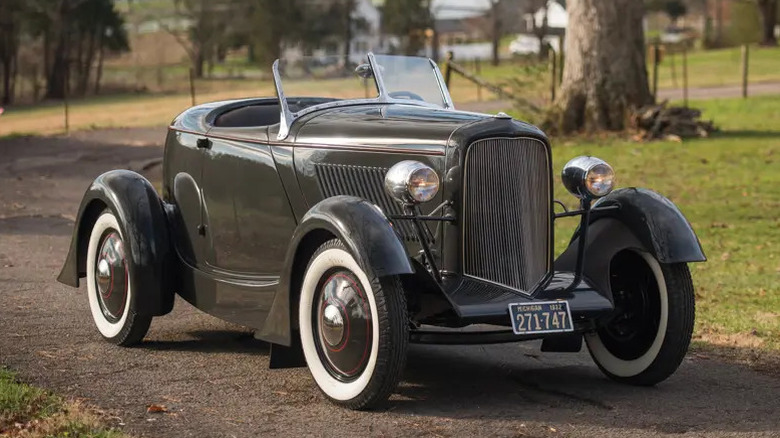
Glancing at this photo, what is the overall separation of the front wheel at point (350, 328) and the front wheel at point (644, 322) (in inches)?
54.6

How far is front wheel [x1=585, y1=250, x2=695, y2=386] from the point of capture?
21.2ft

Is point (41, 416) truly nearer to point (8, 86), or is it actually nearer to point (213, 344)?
point (213, 344)

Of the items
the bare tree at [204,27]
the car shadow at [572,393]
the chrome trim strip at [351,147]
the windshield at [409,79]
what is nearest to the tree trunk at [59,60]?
the bare tree at [204,27]

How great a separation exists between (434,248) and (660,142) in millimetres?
15742

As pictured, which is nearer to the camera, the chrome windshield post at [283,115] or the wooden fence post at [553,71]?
the chrome windshield post at [283,115]

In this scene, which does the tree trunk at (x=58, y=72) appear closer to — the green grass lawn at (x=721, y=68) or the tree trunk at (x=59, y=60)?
the tree trunk at (x=59, y=60)

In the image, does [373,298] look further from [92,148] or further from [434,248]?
[92,148]

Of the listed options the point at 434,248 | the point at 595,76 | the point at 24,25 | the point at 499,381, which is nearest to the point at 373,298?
the point at 434,248

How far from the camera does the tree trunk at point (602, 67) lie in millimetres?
20594

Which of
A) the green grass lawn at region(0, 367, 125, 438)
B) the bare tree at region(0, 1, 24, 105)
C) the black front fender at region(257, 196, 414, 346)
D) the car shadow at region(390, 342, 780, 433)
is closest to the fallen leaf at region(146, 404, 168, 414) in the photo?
the green grass lawn at region(0, 367, 125, 438)

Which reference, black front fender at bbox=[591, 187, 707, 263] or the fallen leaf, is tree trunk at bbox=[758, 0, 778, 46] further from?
the fallen leaf

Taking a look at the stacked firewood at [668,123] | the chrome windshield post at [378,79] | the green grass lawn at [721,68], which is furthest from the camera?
the green grass lawn at [721,68]

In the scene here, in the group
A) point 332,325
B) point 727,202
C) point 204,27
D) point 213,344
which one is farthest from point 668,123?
point 204,27

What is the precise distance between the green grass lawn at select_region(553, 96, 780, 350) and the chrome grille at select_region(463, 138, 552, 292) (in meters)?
1.95
